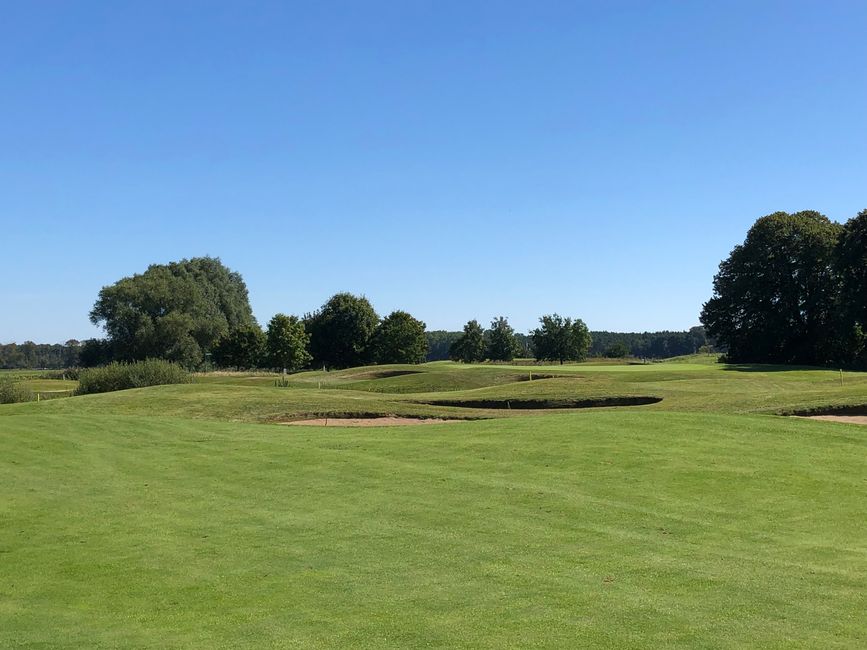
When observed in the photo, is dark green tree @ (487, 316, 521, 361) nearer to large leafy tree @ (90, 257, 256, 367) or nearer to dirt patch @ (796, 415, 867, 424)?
large leafy tree @ (90, 257, 256, 367)

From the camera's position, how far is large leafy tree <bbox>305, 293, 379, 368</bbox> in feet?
331

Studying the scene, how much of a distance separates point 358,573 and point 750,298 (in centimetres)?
7366

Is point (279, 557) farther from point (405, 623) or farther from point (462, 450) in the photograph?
point (462, 450)

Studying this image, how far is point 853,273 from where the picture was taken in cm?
6638

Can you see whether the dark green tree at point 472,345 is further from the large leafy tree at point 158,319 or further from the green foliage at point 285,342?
the large leafy tree at point 158,319

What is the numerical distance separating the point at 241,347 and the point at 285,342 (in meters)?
17.7

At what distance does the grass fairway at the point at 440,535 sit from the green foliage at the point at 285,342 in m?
65.6

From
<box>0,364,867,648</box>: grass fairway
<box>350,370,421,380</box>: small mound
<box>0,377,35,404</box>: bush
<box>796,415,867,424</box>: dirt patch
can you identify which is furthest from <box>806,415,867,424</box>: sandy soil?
<box>0,377,35,404</box>: bush

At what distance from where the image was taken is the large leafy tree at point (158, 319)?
9338cm

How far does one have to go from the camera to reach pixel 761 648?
707 cm

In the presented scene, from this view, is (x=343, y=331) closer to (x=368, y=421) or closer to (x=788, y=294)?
Result: (x=788, y=294)

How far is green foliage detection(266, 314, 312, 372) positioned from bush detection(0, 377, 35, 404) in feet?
148

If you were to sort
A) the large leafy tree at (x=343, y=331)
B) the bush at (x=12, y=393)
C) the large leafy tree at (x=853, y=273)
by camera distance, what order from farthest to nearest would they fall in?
the large leafy tree at (x=343, y=331), the large leafy tree at (x=853, y=273), the bush at (x=12, y=393)

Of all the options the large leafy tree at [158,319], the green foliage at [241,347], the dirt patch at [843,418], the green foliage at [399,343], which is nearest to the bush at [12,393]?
the dirt patch at [843,418]
